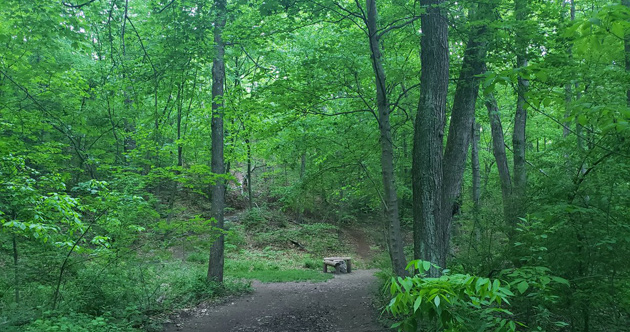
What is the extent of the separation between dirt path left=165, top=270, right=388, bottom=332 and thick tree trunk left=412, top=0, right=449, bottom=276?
87.3 inches

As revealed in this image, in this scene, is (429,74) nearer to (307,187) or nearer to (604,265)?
(604,265)

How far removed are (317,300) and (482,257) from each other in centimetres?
486

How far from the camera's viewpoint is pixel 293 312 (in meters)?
7.93

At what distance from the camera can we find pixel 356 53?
7.24 m

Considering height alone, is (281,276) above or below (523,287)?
below

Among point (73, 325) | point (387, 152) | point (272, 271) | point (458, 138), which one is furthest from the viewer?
point (272, 271)

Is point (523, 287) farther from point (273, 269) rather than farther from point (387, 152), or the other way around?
point (273, 269)

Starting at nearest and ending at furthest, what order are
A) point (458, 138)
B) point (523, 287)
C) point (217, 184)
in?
→ point (523, 287), point (458, 138), point (217, 184)

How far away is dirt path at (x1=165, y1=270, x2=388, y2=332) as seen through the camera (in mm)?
6824

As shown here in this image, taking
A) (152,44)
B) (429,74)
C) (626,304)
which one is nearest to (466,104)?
(429,74)

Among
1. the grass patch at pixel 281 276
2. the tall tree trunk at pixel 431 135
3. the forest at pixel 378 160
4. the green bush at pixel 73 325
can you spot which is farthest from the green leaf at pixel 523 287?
the grass patch at pixel 281 276

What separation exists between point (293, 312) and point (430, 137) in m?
5.05

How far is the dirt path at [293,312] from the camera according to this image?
6.82 metres

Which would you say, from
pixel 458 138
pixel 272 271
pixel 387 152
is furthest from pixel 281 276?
pixel 458 138
